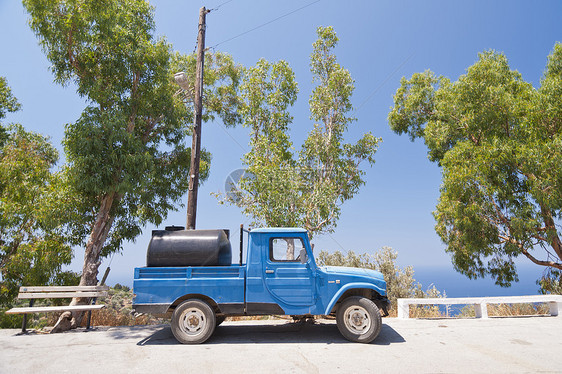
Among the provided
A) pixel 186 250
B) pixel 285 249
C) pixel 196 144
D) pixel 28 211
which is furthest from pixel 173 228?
pixel 28 211

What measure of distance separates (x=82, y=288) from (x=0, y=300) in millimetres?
7468

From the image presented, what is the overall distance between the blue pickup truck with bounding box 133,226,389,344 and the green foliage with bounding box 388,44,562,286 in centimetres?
804

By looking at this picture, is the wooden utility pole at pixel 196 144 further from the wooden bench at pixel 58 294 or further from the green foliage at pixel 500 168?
the green foliage at pixel 500 168

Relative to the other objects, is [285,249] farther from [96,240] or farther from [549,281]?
[549,281]

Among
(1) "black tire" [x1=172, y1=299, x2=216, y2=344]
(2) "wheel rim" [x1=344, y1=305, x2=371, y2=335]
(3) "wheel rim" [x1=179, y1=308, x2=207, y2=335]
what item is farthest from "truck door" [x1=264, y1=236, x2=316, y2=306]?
(3) "wheel rim" [x1=179, y1=308, x2=207, y2=335]

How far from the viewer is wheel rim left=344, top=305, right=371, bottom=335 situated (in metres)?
6.14

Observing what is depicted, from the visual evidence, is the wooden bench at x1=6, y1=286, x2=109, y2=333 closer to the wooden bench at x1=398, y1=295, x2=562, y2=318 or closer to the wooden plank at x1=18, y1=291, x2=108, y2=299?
the wooden plank at x1=18, y1=291, x2=108, y2=299

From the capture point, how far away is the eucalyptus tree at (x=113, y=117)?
9164mm

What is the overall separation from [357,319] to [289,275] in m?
1.62

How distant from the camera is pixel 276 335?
272 inches

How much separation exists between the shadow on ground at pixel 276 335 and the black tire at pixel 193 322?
300mm

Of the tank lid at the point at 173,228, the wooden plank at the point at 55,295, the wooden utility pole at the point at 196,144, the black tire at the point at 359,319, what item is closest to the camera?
the black tire at the point at 359,319

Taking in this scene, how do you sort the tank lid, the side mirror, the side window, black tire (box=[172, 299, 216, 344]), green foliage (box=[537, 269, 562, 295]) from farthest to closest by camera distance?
green foliage (box=[537, 269, 562, 295]), the tank lid, the side window, the side mirror, black tire (box=[172, 299, 216, 344])

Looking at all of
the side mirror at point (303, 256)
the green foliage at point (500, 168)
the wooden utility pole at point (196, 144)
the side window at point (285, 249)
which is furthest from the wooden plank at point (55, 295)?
the green foliage at point (500, 168)
